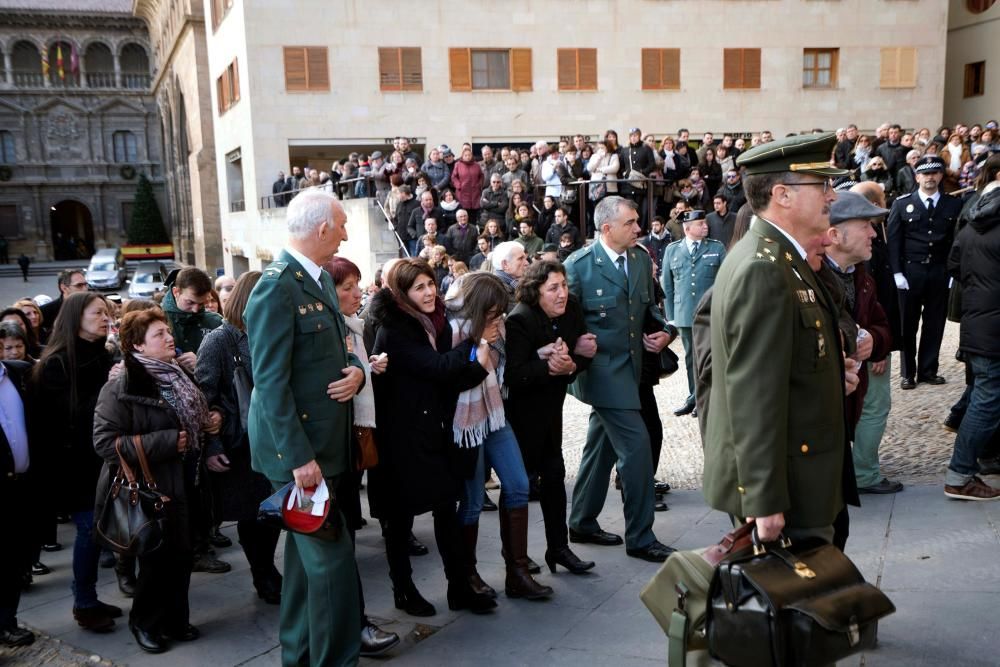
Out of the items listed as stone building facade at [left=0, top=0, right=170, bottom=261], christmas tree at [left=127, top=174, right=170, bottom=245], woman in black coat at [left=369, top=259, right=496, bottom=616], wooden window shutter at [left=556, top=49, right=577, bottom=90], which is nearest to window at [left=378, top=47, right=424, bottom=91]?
wooden window shutter at [left=556, top=49, right=577, bottom=90]

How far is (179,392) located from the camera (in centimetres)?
473

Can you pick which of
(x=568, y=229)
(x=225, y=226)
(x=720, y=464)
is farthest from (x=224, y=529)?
(x=225, y=226)

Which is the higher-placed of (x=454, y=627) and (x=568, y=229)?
(x=568, y=229)

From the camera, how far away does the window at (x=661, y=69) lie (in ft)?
97.5

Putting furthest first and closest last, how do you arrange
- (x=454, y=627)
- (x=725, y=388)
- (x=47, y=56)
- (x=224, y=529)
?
(x=47, y=56)
(x=224, y=529)
(x=454, y=627)
(x=725, y=388)

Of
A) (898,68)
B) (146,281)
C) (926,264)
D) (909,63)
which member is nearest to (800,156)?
(926,264)

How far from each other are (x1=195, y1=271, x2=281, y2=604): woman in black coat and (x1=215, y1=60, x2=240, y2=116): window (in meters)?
27.4

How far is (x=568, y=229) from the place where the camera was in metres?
15.3

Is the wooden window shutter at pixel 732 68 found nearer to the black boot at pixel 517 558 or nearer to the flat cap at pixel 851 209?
the flat cap at pixel 851 209

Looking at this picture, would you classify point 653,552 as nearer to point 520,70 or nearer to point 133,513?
point 133,513

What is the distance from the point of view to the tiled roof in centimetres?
6538

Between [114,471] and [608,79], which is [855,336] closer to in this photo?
[114,471]

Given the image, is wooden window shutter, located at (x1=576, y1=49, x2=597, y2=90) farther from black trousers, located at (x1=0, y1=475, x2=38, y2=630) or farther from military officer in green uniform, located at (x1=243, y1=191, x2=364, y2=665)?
military officer in green uniform, located at (x1=243, y1=191, x2=364, y2=665)

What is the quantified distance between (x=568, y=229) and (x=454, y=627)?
448 inches
